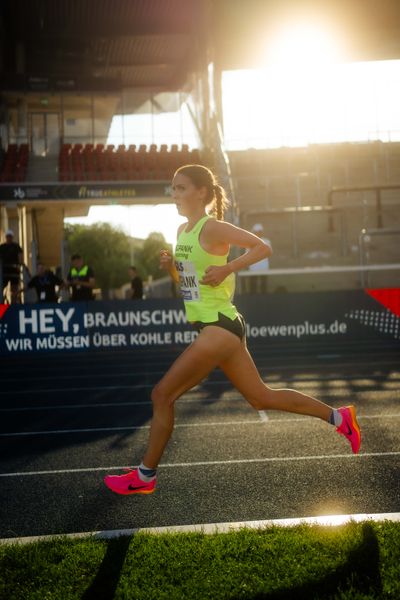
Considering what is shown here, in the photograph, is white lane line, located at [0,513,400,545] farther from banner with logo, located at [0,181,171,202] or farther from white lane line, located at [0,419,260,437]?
banner with logo, located at [0,181,171,202]

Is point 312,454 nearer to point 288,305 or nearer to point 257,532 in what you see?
point 257,532

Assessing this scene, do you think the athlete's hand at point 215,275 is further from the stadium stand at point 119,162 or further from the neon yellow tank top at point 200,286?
the stadium stand at point 119,162

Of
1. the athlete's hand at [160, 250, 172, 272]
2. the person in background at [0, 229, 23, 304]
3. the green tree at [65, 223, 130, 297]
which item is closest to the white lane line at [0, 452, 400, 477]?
the athlete's hand at [160, 250, 172, 272]

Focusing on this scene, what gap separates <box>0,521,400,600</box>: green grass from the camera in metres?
3.00

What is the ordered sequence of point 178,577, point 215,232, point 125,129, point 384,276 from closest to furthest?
point 178,577 → point 215,232 → point 384,276 → point 125,129

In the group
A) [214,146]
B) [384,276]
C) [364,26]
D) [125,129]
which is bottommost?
[384,276]

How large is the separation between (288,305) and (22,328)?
594 centimetres

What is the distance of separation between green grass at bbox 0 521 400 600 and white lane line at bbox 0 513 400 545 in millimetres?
68

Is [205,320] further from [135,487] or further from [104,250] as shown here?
[104,250]

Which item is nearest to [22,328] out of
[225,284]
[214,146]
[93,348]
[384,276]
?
[93,348]

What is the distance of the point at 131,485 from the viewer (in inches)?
170

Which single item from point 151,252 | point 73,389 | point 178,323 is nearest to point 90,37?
point 178,323

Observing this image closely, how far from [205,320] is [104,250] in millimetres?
82269

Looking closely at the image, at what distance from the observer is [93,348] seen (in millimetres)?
15531
